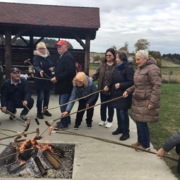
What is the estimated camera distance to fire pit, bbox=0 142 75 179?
3.66 m

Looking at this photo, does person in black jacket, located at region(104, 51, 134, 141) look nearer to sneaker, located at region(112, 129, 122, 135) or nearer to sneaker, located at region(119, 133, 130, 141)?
sneaker, located at region(119, 133, 130, 141)

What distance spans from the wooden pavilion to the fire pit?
245 inches

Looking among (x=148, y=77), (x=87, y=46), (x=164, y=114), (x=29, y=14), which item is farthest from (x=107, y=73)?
(x=29, y=14)

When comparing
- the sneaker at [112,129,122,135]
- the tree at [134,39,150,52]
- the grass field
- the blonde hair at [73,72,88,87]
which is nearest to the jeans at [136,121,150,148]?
the grass field

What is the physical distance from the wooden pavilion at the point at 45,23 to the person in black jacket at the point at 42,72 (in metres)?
3.36

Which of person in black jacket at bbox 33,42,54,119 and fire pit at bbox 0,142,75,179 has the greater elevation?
person in black jacket at bbox 33,42,54,119

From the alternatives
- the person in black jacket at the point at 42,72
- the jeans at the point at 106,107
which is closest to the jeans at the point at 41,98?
the person in black jacket at the point at 42,72

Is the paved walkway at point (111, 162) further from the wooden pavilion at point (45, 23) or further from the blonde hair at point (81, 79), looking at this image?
the wooden pavilion at point (45, 23)

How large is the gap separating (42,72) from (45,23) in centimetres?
395

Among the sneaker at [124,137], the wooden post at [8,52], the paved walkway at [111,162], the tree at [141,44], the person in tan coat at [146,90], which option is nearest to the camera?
the paved walkway at [111,162]

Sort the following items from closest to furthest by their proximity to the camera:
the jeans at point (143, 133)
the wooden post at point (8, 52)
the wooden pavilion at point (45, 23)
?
1. the jeans at point (143, 133)
2. the wooden pavilion at point (45, 23)
3. the wooden post at point (8, 52)


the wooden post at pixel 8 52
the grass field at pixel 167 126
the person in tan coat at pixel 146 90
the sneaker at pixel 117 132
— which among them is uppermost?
the wooden post at pixel 8 52

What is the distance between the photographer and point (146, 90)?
4121 mm

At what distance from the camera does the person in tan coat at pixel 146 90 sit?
3.99 m
